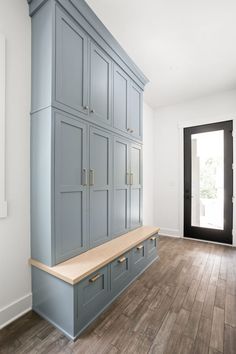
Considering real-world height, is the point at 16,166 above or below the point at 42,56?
below

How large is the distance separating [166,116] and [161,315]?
3661mm

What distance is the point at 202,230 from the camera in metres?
3.60

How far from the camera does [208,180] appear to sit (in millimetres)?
3539

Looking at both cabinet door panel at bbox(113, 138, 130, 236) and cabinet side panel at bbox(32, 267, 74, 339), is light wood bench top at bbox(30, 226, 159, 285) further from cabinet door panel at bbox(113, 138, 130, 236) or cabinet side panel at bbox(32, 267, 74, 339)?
cabinet door panel at bbox(113, 138, 130, 236)

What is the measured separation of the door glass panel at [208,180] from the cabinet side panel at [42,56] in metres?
3.12

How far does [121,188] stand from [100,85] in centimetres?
123

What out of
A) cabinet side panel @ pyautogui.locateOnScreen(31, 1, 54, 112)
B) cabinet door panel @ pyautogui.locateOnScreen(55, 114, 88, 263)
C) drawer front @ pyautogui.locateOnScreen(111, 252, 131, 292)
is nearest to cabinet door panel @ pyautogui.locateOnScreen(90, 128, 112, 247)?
cabinet door panel @ pyautogui.locateOnScreen(55, 114, 88, 263)

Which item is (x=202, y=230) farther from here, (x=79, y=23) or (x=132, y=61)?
(x=79, y=23)

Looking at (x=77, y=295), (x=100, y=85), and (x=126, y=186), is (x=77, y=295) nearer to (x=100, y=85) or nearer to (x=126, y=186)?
(x=126, y=186)

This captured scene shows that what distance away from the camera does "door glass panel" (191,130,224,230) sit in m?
3.45

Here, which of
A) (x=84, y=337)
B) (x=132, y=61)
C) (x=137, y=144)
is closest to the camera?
(x=84, y=337)

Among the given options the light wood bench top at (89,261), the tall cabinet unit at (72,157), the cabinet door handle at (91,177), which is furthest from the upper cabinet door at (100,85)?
the light wood bench top at (89,261)

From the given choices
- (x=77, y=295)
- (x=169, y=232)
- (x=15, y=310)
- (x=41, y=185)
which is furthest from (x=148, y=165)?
(x=15, y=310)

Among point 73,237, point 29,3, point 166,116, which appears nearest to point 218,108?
point 166,116
